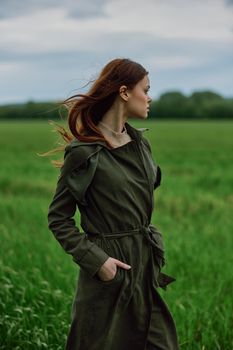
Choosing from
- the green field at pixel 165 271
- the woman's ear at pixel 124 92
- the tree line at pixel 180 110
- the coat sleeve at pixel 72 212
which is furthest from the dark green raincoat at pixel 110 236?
the tree line at pixel 180 110

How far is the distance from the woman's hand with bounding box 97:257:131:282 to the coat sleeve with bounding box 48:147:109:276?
19mm

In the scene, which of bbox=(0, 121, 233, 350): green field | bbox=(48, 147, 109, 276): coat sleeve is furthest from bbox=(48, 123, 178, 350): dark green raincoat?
bbox=(0, 121, 233, 350): green field

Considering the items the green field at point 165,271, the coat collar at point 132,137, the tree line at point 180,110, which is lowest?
the green field at point 165,271

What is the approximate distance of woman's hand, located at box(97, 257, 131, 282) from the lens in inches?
99.0

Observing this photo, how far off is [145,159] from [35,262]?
9.41 feet

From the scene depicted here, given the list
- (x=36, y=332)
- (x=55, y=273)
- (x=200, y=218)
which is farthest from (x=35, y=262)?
(x=200, y=218)

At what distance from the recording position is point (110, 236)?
2588mm

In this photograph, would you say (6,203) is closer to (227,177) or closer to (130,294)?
(227,177)

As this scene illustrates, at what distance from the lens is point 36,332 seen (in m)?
3.76

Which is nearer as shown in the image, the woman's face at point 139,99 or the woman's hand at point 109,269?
the woman's hand at point 109,269

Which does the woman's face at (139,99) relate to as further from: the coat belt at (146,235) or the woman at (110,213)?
the coat belt at (146,235)

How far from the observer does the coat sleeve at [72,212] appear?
2510 millimetres

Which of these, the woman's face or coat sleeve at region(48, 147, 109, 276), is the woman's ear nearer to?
the woman's face

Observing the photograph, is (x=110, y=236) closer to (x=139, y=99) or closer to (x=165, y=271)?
(x=139, y=99)
